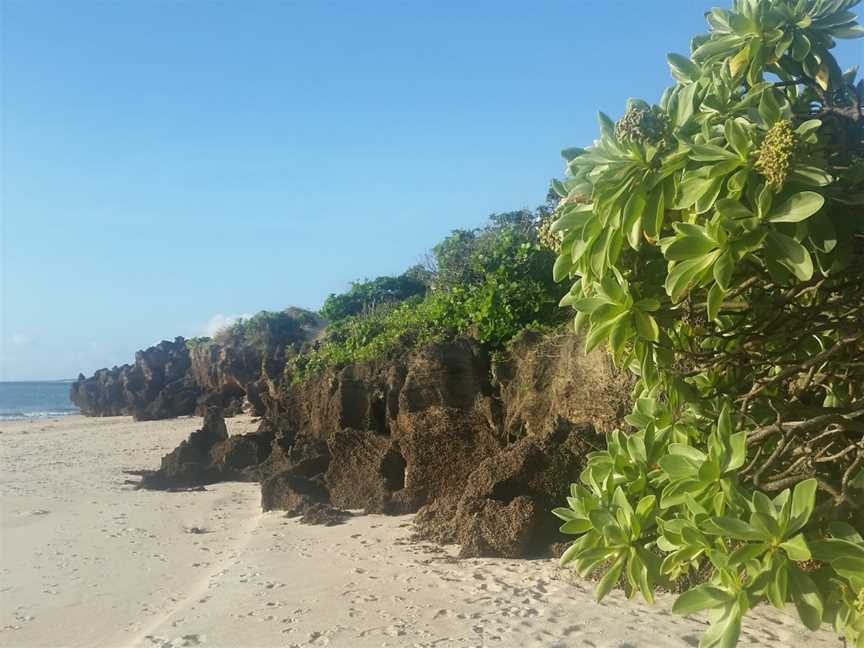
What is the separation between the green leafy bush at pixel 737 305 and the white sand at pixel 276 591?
196cm

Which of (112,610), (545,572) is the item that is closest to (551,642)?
(545,572)

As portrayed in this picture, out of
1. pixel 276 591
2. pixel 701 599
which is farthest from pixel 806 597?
pixel 276 591

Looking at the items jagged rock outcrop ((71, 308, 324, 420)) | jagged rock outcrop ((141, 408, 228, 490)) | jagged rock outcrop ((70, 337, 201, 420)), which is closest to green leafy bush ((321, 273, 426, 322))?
jagged rock outcrop ((71, 308, 324, 420))

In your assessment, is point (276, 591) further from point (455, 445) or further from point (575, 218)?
point (575, 218)

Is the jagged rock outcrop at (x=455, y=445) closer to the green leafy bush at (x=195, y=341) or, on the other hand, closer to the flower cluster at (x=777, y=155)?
the flower cluster at (x=777, y=155)

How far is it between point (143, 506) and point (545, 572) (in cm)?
712

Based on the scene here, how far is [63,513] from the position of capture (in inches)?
439

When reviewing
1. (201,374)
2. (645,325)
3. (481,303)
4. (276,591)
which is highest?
(481,303)

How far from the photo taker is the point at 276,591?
6.35 meters

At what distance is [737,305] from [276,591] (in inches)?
179

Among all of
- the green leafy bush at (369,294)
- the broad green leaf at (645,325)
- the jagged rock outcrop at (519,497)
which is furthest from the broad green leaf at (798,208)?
the green leafy bush at (369,294)

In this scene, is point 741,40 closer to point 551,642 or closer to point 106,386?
point 551,642

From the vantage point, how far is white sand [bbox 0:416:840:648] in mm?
5008

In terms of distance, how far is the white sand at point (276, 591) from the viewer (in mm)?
5008
